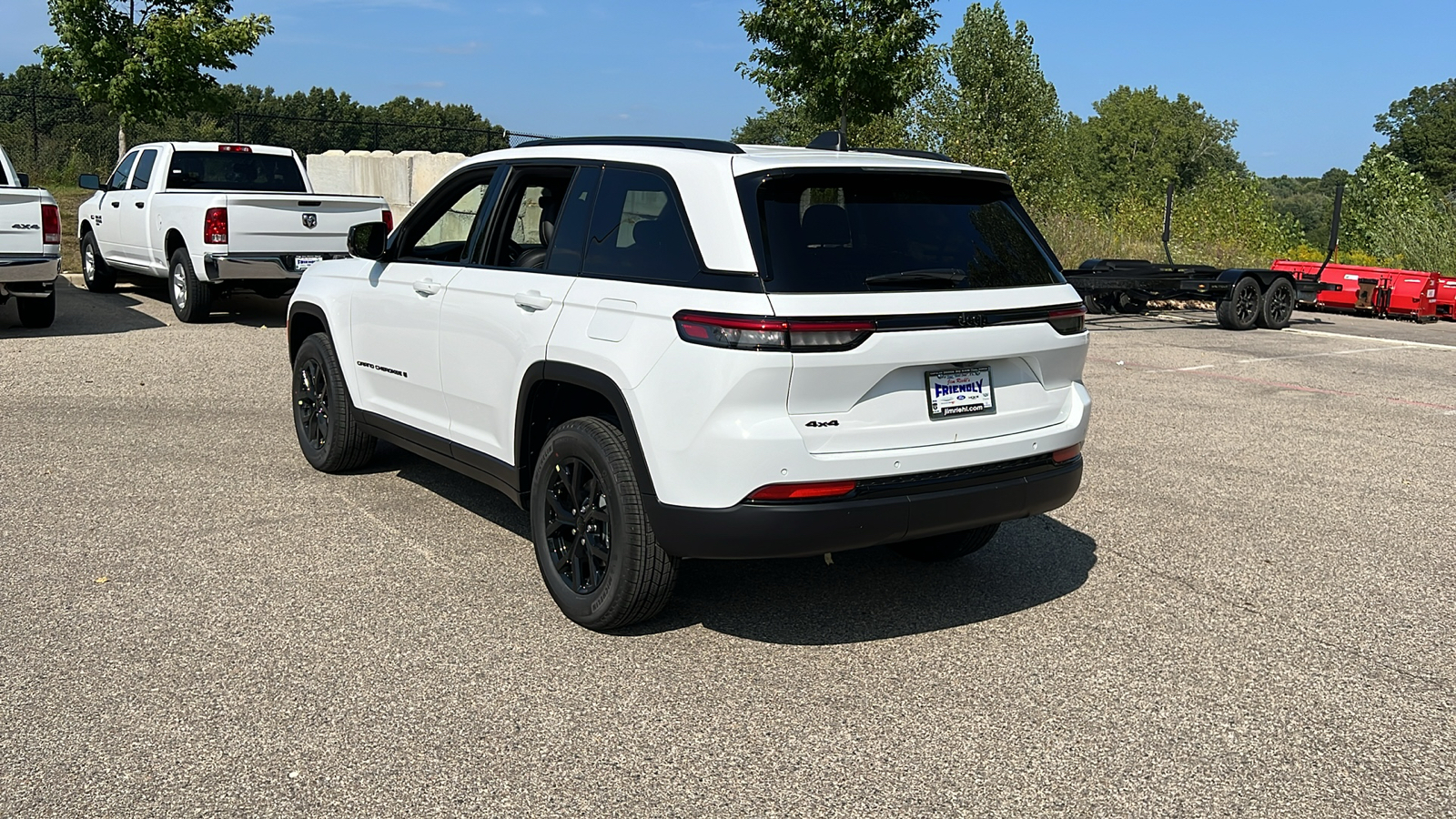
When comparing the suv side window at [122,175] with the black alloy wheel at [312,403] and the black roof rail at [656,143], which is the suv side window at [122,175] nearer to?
the black alloy wheel at [312,403]

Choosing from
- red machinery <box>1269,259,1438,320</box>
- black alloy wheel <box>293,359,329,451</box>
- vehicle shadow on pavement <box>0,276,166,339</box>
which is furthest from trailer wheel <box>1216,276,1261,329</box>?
vehicle shadow on pavement <box>0,276,166,339</box>

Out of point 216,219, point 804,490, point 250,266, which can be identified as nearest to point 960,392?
point 804,490

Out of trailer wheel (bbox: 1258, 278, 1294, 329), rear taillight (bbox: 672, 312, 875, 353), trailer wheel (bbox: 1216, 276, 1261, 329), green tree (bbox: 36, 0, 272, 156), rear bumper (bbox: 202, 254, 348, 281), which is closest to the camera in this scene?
rear taillight (bbox: 672, 312, 875, 353)

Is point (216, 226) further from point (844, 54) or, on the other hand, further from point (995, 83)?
point (995, 83)

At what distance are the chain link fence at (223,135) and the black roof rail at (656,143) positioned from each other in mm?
27828

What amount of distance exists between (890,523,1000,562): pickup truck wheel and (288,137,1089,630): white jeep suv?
0.05m

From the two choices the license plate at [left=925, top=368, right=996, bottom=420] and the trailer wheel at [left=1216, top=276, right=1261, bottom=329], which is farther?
the trailer wheel at [left=1216, top=276, right=1261, bottom=329]

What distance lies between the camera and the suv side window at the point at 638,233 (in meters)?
4.26

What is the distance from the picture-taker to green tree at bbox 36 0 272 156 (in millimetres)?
22125

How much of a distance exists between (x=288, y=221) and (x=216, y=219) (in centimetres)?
74

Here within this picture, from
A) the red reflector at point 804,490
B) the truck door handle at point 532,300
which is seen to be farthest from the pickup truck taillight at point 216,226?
the red reflector at point 804,490

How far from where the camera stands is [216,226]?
1254 cm

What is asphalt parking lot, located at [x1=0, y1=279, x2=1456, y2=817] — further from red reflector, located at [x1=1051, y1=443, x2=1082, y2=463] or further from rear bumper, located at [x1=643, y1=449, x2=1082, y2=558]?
red reflector, located at [x1=1051, y1=443, x2=1082, y2=463]

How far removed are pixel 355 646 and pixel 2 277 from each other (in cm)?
900
